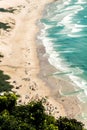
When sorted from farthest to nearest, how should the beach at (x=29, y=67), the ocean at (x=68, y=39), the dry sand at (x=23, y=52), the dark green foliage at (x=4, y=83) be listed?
the ocean at (x=68, y=39) → the dark green foliage at (x=4, y=83) → the dry sand at (x=23, y=52) → the beach at (x=29, y=67)

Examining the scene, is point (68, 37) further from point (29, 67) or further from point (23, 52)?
point (29, 67)

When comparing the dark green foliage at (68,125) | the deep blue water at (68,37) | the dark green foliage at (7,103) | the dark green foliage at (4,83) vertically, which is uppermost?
the dark green foliage at (7,103)

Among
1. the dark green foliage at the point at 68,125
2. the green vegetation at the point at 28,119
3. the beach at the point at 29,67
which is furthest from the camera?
the beach at the point at 29,67

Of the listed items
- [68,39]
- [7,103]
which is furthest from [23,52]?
[7,103]

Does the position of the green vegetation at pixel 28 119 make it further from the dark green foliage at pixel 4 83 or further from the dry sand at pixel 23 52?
the dark green foliage at pixel 4 83

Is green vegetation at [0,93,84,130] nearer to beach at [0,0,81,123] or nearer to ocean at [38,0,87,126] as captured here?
beach at [0,0,81,123]

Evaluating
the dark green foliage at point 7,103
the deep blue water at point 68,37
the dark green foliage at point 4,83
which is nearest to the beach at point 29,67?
the dark green foliage at point 4,83
